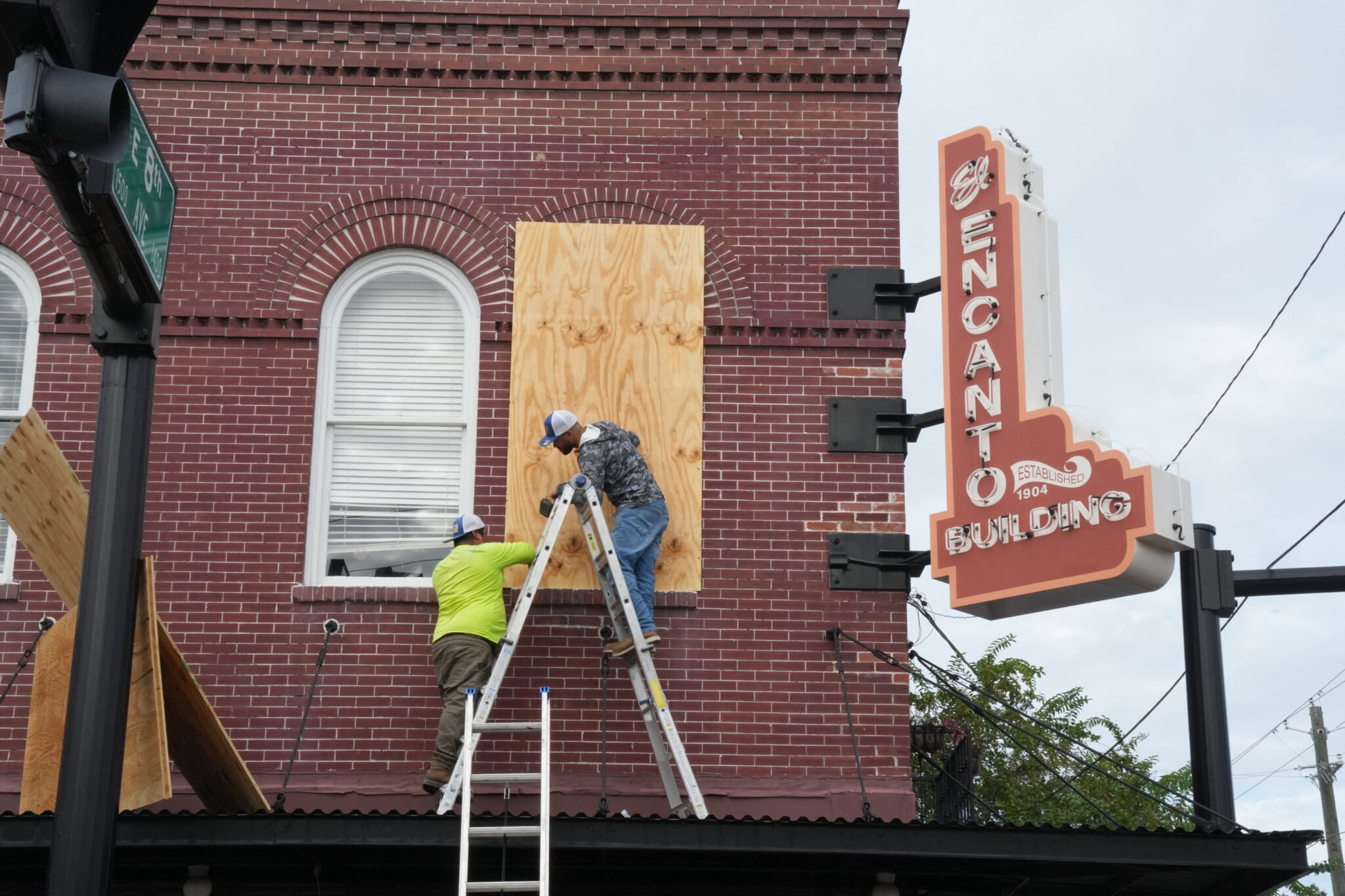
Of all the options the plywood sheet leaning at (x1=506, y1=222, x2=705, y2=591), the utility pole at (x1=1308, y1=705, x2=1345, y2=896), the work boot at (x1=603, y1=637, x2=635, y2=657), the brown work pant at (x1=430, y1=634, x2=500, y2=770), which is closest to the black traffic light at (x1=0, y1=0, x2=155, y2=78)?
the brown work pant at (x1=430, y1=634, x2=500, y2=770)

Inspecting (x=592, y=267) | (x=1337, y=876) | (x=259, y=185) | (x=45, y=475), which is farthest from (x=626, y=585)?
(x=1337, y=876)

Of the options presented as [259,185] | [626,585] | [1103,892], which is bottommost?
[1103,892]

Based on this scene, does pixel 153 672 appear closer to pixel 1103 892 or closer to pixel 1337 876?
pixel 1103 892

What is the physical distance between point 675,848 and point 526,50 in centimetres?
633

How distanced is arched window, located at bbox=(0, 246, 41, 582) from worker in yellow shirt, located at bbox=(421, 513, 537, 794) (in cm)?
340

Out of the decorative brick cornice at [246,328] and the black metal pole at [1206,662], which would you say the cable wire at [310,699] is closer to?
the decorative brick cornice at [246,328]

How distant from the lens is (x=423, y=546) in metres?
11.7

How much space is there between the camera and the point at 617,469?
11.0 m

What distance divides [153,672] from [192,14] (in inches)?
231

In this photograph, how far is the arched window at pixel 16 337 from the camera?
466 inches

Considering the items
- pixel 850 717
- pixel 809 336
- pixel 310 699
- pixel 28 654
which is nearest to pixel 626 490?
pixel 809 336

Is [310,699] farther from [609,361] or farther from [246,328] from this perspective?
[609,361]

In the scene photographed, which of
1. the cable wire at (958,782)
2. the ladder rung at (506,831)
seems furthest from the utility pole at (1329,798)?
the ladder rung at (506,831)

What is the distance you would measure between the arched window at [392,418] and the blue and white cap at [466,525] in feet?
2.16
